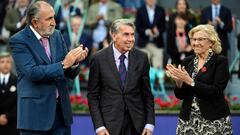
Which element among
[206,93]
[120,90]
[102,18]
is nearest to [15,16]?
[102,18]

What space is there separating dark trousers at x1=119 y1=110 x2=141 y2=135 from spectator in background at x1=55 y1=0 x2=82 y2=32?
18.3 ft

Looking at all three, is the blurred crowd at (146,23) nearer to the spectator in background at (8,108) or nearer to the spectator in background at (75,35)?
the spectator in background at (75,35)

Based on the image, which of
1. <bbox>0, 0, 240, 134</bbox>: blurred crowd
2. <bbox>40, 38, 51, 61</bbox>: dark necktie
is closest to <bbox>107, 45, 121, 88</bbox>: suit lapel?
<bbox>40, 38, 51, 61</bbox>: dark necktie

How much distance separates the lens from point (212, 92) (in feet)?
23.5

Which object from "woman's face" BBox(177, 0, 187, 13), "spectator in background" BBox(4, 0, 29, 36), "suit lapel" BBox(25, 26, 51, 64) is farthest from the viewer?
"spectator in background" BBox(4, 0, 29, 36)

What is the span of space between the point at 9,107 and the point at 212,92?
3.41 m

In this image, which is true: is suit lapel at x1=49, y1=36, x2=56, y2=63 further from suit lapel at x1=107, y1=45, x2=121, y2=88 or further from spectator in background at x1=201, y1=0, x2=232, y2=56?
spectator in background at x1=201, y1=0, x2=232, y2=56

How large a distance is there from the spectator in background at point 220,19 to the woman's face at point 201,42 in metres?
4.94

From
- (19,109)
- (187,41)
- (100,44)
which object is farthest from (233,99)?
(19,109)

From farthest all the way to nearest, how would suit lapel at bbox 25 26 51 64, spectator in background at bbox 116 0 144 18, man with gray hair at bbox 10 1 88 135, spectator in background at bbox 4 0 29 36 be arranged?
1. spectator in background at bbox 116 0 144 18
2. spectator in background at bbox 4 0 29 36
3. suit lapel at bbox 25 26 51 64
4. man with gray hair at bbox 10 1 88 135

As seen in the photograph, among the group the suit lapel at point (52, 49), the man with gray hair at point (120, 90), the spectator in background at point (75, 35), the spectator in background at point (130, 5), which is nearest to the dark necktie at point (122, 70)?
the man with gray hair at point (120, 90)

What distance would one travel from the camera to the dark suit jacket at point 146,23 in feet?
40.4

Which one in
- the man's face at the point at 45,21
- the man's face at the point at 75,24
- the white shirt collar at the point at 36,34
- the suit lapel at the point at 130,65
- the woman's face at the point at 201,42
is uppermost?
the man's face at the point at 45,21

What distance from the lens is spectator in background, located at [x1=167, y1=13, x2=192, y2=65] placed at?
1223cm
